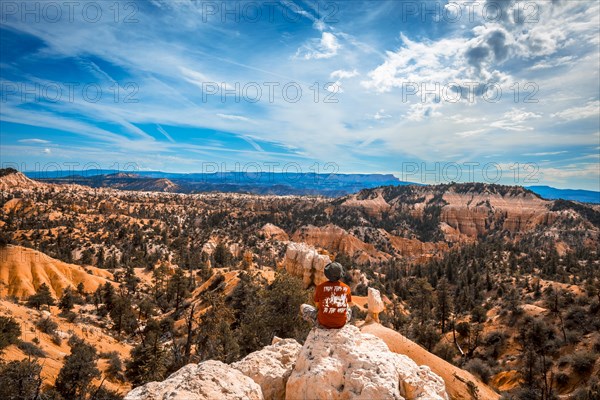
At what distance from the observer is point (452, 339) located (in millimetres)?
34938

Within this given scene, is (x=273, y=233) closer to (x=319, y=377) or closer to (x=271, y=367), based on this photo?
(x=271, y=367)

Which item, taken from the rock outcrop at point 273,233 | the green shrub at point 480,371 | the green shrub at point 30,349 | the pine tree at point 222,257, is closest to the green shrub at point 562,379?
the green shrub at point 480,371

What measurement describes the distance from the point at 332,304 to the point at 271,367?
2.04 m

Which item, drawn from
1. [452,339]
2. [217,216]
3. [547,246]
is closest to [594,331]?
[452,339]

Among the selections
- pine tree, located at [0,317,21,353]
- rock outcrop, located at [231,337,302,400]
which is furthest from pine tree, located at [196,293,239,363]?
rock outcrop, located at [231,337,302,400]

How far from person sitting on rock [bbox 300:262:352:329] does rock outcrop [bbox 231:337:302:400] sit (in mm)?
1232

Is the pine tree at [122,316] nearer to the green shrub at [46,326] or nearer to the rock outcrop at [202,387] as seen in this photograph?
the green shrub at [46,326]

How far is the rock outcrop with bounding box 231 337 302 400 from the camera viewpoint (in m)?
7.48

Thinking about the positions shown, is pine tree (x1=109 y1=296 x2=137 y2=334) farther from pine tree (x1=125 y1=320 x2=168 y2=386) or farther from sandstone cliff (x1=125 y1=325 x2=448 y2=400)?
sandstone cliff (x1=125 y1=325 x2=448 y2=400)

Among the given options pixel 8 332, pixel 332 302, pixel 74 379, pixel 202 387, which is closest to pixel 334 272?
pixel 332 302

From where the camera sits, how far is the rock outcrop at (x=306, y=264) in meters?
42.3

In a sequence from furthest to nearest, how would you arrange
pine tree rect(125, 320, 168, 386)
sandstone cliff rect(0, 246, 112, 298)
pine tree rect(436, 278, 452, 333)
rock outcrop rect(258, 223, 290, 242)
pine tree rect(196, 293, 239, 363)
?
rock outcrop rect(258, 223, 290, 242) < sandstone cliff rect(0, 246, 112, 298) < pine tree rect(436, 278, 452, 333) < pine tree rect(196, 293, 239, 363) < pine tree rect(125, 320, 168, 386)

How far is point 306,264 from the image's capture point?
141 ft

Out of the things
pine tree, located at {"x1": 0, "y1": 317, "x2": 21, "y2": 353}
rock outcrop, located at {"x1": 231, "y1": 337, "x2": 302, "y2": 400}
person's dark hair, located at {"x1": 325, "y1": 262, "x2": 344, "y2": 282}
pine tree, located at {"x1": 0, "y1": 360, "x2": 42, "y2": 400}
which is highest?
person's dark hair, located at {"x1": 325, "y1": 262, "x2": 344, "y2": 282}
